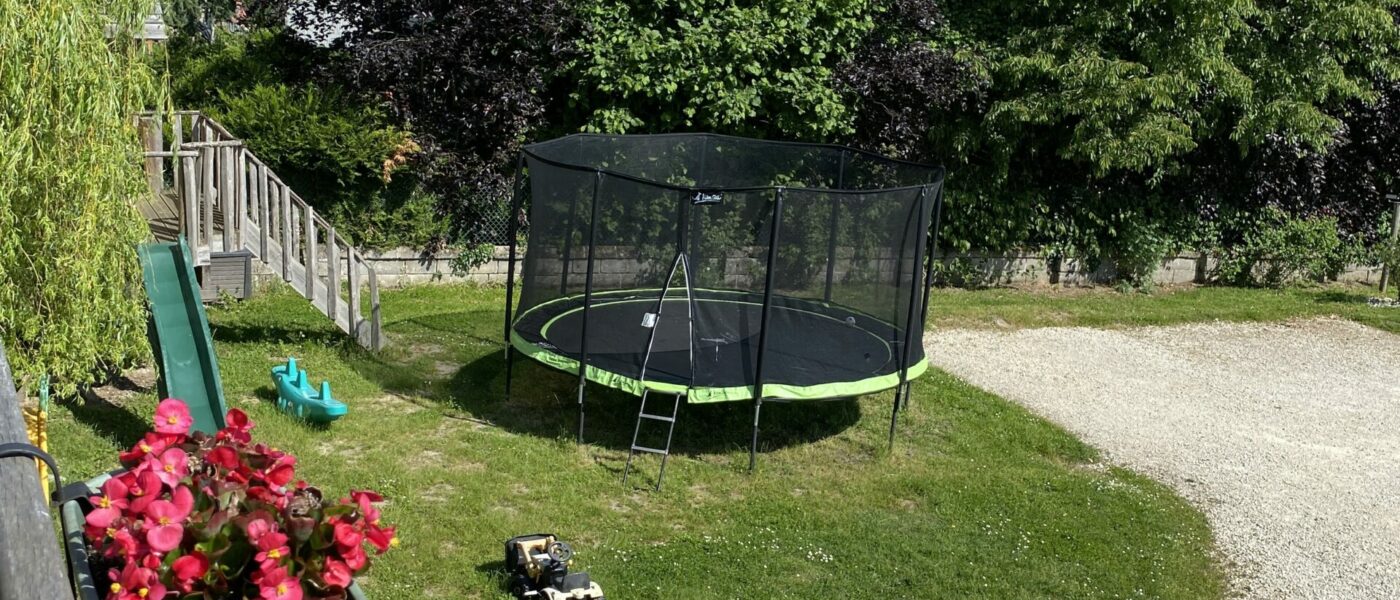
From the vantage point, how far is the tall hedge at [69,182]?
20.0 feet

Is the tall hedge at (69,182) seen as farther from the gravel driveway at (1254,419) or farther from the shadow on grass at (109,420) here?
the gravel driveway at (1254,419)

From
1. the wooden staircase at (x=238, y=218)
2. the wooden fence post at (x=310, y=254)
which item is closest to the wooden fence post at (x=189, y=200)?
the wooden staircase at (x=238, y=218)

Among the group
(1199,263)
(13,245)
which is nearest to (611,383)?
(13,245)

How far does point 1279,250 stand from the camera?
51.8ft

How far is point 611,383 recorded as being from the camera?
8.14 m

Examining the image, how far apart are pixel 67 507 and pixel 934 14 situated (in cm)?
1173

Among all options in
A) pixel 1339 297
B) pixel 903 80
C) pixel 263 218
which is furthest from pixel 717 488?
pixel 1339 297

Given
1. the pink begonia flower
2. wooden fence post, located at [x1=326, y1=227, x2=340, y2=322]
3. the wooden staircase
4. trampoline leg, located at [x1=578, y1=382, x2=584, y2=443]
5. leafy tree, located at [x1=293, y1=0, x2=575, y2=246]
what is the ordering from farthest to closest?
leafy tree, located at [x1=293, y1=0, x2=575, y2=246] < wooden fence post, located at [x1=326, y1=227, x2=340, y2=322] < the wooden staircase < trampoline leg, located at [x1=578, y1=382, x2=584, y2=443] < the pink begonia flower

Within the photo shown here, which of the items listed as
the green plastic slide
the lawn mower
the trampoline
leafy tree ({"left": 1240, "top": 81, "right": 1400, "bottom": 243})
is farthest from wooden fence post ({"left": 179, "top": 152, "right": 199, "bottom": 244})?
leafy tree ({"left": 1240, "top": 81, "right": 1400, "bottom": 243})

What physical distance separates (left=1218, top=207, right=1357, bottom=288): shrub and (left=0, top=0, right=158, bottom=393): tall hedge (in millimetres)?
13394

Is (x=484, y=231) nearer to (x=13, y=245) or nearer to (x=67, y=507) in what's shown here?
(x=13, y=245)

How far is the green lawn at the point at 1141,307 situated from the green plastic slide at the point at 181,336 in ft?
24.8

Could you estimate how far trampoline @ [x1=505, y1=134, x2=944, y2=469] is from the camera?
8031 millimetres

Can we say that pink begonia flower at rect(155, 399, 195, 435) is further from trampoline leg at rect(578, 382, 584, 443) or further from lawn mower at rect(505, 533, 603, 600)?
trampoline leg at rect(578, 382, 584, 443)
